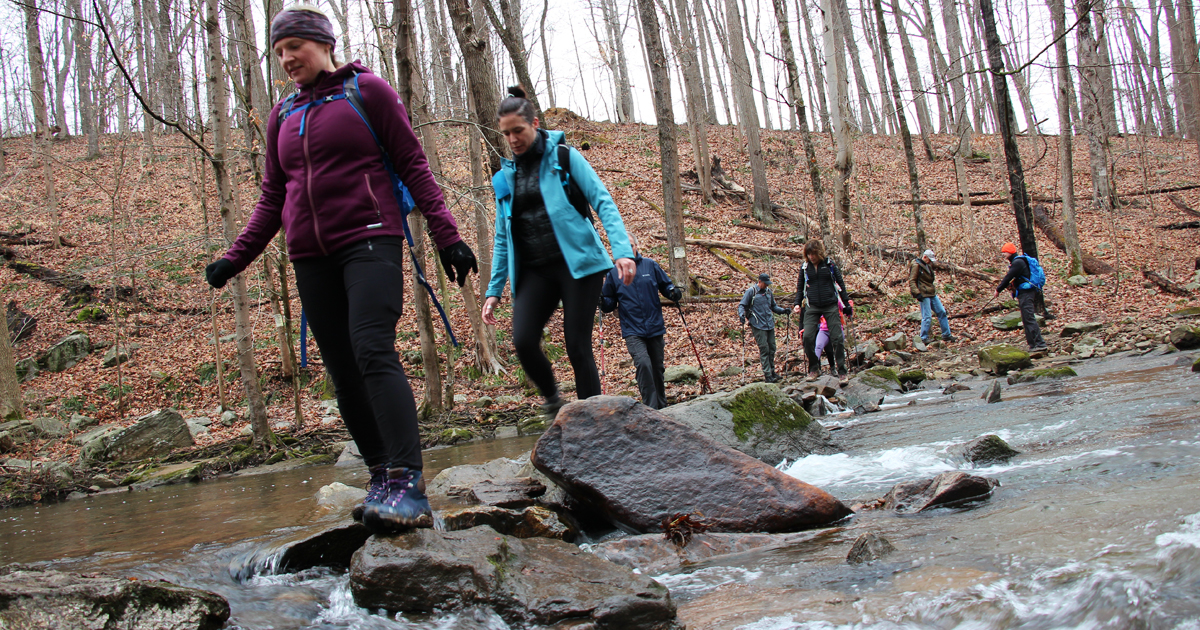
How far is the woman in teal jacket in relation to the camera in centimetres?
387

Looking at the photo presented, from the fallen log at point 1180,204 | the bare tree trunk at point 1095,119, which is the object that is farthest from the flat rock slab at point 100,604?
the fallen log at point 1180,204

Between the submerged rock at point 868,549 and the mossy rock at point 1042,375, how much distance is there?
6.96m

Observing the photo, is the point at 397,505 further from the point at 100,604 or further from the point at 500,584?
the point at 100,604

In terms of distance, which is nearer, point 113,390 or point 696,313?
point 113,390

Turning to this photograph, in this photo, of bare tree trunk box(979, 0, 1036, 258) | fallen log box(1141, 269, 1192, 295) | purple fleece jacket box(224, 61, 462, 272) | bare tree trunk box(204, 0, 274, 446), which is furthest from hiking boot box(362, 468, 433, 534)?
fallen log box(1141, 269, 1192, 295)

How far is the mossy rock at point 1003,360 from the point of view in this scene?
10023 mm

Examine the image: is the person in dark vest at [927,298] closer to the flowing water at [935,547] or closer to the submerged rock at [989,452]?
the flowing water at [935,547]

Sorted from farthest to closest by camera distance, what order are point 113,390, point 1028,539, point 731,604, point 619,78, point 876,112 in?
point 619,78 < point 876,112 < point 113,390 < point 1028,539 < point 731,604

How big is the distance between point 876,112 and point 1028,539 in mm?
39438

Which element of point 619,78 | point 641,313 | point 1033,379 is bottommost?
point 1033,379

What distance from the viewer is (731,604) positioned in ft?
8.82

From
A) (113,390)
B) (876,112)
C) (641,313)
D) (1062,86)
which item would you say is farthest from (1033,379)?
(876,112)

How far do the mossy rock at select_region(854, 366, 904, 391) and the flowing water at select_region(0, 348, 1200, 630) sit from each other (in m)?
3.30

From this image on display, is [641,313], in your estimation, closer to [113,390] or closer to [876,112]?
[113,390]
